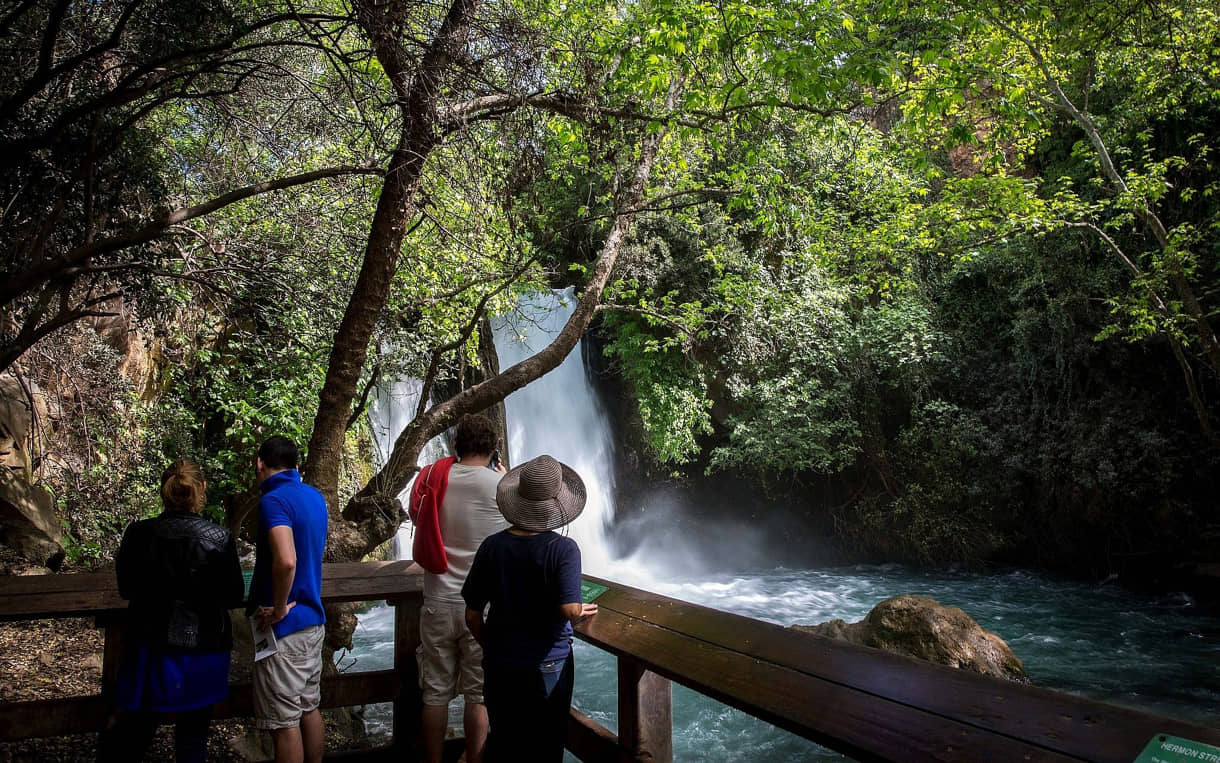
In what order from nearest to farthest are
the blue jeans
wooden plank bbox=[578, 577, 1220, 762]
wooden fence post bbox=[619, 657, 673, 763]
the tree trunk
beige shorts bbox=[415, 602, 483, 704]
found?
wooden plank bbox=[578, 577, 1220, 762], the blue jeans, wooden fence post bbox=[619, 657, 673, 763], beige shorts bbox=[415, 602, 483, 704], the tree trunk

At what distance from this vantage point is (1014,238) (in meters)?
11.5

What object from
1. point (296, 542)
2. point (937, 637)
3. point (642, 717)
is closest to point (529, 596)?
point (642, 717)

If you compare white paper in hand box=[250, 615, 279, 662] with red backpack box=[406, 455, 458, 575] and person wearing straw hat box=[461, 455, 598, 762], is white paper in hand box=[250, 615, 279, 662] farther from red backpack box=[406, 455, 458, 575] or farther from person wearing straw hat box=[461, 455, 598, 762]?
person wearing straw hat box=[461, 455, 598, 762]

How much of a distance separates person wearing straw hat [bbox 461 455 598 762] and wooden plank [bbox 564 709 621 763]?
0.42 m

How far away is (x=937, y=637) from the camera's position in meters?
6.74

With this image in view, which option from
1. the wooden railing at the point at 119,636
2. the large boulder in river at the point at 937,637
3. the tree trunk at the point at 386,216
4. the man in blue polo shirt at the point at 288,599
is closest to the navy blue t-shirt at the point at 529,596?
the man in blue polo shirt at the point at 288,599

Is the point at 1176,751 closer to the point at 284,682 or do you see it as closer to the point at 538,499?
the point at 538,499

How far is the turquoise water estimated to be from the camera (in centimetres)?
632

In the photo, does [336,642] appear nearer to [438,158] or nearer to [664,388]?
[438,158]

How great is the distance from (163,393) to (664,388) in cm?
824

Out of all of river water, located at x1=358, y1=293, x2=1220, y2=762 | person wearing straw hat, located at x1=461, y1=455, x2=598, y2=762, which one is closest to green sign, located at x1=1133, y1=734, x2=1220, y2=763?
person wearing straw hat, located at x1=461, y1=455, x2=598, y2=762

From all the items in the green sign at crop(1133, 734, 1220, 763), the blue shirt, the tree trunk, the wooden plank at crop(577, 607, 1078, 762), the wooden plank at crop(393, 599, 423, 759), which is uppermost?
the tree trunk

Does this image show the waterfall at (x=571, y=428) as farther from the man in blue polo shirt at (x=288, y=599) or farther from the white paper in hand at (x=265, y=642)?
the white paper in hand at (x=265, y=642)

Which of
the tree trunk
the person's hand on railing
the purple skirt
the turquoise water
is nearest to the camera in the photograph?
the purple skirt
